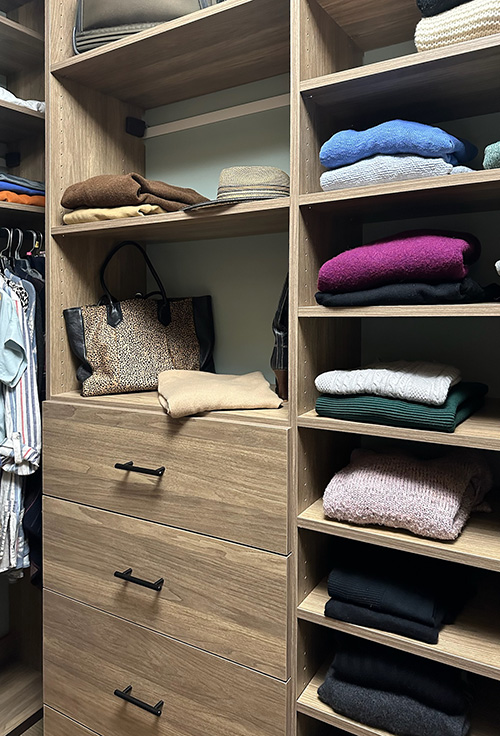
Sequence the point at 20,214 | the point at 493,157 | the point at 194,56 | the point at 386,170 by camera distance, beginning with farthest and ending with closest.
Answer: the point at 20,214
the point at 194,56
the point at 386,170
the point at 493,157

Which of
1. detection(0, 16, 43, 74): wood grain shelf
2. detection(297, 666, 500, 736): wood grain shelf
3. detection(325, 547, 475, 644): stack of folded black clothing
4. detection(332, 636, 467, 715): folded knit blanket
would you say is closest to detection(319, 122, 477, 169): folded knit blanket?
detection(325, 547, 475, 644): stack of folded black clothing

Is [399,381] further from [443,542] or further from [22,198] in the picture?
[22,198]

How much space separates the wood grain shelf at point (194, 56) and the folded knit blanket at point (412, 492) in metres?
1.00

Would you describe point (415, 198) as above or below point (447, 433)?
above

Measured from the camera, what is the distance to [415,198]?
1.06m

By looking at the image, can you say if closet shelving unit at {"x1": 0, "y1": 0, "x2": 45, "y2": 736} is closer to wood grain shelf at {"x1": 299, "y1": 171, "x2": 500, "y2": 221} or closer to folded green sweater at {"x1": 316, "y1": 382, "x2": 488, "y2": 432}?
wood grain shelf at {"x1": 299, "y1": 171, "x2": 500, "y2": 221}

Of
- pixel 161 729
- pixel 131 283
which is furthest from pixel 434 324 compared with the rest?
pixel 161 729

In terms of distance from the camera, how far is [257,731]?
3.82ft

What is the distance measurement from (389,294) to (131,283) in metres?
0.99

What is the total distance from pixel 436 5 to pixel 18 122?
135 centimetres

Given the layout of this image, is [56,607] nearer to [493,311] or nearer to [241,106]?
[493,311]

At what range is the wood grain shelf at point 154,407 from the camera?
1163 millimetres

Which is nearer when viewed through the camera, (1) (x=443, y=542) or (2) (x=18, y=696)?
(1) (x=443, y=542)

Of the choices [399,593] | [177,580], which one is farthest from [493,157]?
[177,580]
